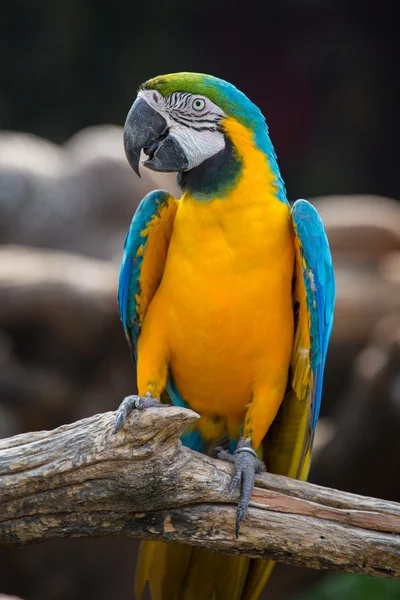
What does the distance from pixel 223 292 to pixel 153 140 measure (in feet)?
1.23

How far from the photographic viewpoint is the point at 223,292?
184 cm

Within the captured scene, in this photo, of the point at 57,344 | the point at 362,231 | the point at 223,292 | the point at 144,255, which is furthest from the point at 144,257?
the point at 362,231

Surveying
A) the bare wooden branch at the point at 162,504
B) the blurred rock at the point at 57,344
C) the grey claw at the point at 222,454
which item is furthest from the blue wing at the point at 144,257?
the blurred rock at the point at 57,344

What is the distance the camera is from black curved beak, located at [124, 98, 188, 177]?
1.78 meters

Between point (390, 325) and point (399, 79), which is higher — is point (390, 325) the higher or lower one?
the lower one

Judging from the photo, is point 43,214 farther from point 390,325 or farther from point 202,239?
point 202,239

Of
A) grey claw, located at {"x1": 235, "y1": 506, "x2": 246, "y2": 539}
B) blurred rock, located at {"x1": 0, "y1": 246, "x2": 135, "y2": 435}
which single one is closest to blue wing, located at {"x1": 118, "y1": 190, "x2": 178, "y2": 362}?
grey claw, located at {"x1": 235, "y1": 506, "x2": 246, "y2": 539}

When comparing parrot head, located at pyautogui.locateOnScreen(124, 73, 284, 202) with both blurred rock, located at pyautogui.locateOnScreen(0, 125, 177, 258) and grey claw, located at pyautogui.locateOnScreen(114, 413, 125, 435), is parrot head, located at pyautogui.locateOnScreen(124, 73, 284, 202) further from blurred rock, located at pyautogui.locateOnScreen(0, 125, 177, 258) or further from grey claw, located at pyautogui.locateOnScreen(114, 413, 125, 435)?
blurred rock, located at pyautogui.locateOnScreen(0, 125, 177, 258)

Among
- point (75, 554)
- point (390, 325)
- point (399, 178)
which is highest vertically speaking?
point (399, 178)

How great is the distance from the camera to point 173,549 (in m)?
1.98

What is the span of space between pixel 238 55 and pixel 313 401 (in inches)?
159

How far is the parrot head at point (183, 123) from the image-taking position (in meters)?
1.77

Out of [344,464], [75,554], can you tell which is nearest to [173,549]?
[344,464]

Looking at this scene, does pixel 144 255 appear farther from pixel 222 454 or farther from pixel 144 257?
pixel 222 454
